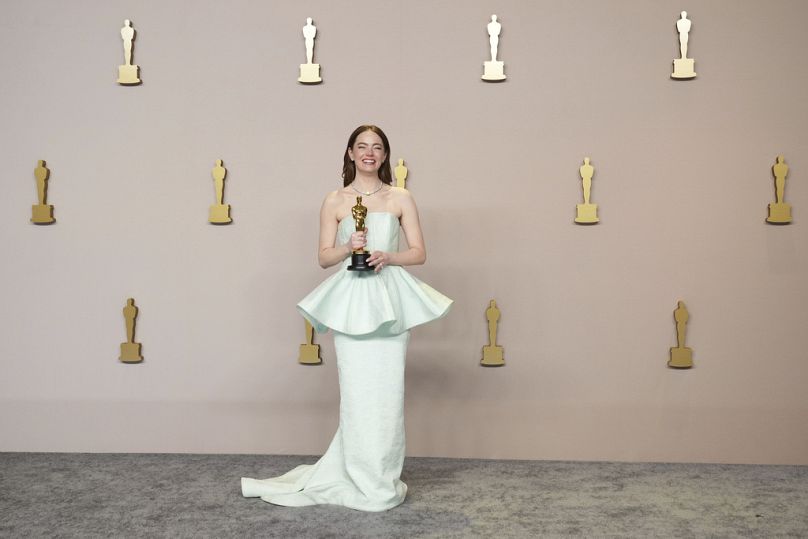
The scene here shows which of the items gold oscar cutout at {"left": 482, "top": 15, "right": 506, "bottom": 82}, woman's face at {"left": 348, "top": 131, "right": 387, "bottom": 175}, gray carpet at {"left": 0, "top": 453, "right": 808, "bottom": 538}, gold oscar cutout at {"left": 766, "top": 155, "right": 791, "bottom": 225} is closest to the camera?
gray carpet at {"left": 0, "top": 453, "right": 808, "bottom": 538}

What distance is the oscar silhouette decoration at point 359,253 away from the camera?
3.67 m

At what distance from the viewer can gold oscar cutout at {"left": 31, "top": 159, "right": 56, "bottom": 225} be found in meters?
4.89

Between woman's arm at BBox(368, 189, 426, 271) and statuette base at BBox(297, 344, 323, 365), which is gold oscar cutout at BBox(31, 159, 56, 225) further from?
woman's arm at BBox(368, 189, 426, 271)

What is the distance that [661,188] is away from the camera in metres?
4.73

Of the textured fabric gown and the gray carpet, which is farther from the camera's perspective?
the textured fabric gown

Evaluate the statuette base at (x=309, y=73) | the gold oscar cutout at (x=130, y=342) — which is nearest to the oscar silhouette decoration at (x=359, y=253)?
the statuette base at (x=309, y=73)

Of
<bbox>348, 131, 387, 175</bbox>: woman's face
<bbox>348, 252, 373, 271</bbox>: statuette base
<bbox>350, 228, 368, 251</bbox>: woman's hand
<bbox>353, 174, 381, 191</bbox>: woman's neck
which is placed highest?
<bbox>348, 131, 387, 175</bbox>: woman's face

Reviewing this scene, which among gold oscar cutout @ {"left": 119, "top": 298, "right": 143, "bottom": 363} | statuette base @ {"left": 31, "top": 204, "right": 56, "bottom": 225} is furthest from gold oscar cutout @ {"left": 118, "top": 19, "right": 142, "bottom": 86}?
gold oscar cutout @ {"left": 119, "top": 298, "right": 143, "bottom": 363}

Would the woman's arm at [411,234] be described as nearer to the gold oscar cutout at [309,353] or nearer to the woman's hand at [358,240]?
the woman's hand at [358,240]

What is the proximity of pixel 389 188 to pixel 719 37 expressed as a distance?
7.14 feet

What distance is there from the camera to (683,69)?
15.4ft

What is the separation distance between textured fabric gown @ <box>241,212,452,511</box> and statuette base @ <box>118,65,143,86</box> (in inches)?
73.2

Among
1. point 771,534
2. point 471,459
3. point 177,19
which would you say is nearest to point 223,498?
point 471,459

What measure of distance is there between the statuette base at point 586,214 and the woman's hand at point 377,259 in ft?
4.72
